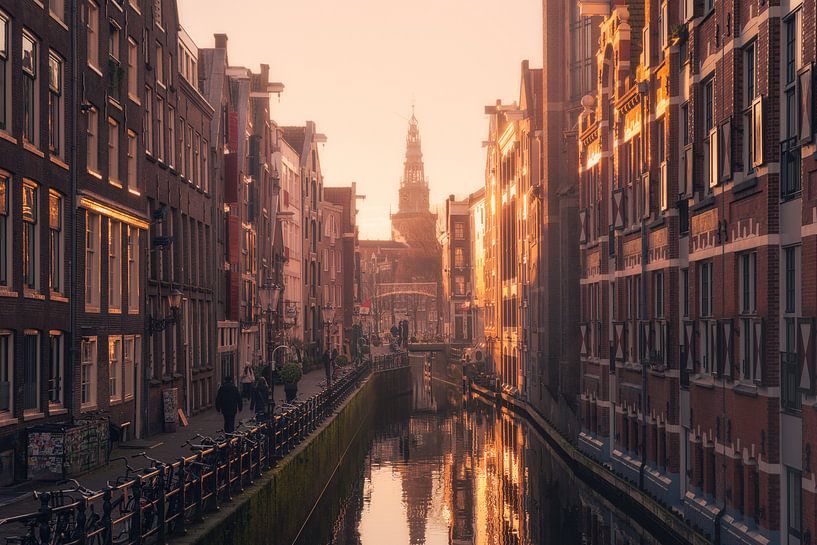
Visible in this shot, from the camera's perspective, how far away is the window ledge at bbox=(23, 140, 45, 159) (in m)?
23.9

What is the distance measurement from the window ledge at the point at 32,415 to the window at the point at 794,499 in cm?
1390

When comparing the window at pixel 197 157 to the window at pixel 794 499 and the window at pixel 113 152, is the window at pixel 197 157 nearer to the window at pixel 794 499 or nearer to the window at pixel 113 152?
the window at pixel 113 152

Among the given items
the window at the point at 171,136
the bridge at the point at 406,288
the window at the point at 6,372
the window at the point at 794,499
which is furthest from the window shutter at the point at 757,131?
the bridge at the point at 406,288

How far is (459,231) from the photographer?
132625 mm

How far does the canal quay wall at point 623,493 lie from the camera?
25744mm

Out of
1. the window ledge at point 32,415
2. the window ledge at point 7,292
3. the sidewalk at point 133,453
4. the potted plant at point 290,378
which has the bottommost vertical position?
the sidewalk at point 133,453

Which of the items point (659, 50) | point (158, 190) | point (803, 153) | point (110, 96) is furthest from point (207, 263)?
point (803, 153)

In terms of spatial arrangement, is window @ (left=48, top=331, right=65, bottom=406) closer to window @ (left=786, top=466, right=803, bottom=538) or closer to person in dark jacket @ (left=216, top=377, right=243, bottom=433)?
person in dark jacket @ (left=216, top=377, right=243, bottom=433)

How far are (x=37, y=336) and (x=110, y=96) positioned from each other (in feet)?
26.6

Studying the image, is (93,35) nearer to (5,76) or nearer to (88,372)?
(5,76)

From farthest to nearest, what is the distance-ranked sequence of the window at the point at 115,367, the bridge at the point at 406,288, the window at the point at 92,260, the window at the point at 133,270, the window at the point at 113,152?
the bridge at the point at 406,288 → the window at the point at 133,270 → the window at the point at 115,367 → the window at the point at 113,152 → the window at the point at 92,260

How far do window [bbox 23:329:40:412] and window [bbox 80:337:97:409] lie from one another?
3.47 meters

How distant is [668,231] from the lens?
96.7 feet

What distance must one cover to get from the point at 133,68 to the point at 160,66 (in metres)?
4.54
